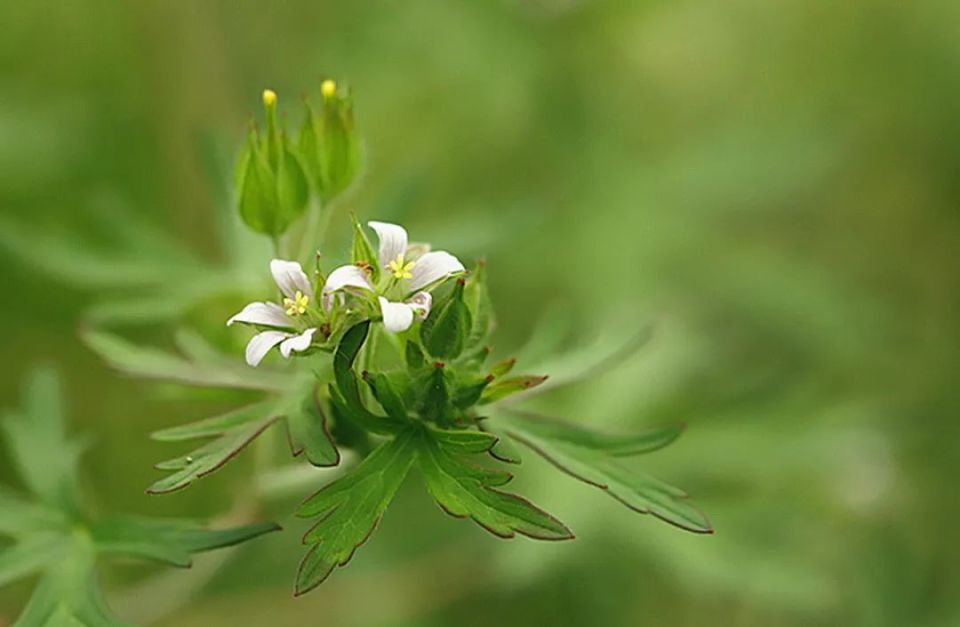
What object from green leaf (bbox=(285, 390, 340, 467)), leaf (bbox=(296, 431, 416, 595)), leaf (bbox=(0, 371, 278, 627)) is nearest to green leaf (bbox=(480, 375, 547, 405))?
leaf (bbox=(296, 431, 416, 595))

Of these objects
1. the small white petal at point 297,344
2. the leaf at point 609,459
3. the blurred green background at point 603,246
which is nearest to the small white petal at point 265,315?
the small white petal at point 297,344

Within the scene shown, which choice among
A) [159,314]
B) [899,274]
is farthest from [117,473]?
[899,274]

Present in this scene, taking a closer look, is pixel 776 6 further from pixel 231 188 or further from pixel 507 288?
pixel 231 188

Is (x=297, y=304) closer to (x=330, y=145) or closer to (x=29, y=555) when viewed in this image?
(x=330, y=145)

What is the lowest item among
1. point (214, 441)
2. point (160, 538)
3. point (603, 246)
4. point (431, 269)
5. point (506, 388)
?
point (160, 538)

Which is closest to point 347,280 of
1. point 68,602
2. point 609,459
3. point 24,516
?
point 609,459

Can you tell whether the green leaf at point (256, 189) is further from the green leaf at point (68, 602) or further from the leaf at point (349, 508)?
the green leaf at point (68, 602)
